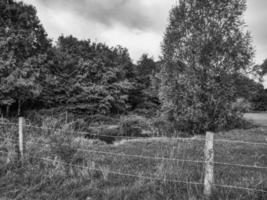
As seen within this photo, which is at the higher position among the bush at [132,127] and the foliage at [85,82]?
the foliage at [85,82]

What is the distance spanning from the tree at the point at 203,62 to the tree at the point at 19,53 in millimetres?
9700

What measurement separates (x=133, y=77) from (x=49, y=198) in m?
23.7

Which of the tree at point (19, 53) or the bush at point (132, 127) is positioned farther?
the tree at point (19, 53)

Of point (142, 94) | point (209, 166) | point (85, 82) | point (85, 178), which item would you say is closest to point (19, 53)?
point (85, 82)

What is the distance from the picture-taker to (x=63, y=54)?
21.1m

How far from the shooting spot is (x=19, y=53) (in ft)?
54.2

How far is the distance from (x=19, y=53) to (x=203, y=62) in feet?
44.6

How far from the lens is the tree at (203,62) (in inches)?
482

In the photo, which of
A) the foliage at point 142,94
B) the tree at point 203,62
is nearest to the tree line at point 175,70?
the tree at point 203,62

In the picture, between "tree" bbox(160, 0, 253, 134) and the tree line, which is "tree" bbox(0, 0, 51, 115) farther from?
"tree" bbox(160, 0, 253, 134)

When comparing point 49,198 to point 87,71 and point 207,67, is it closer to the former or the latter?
point 207,67

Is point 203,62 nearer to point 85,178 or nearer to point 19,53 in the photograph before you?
point 85,178

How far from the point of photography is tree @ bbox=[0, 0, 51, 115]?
14711mm

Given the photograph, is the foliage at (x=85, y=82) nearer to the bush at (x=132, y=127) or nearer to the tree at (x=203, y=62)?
the bush at (x=132, y=127)
